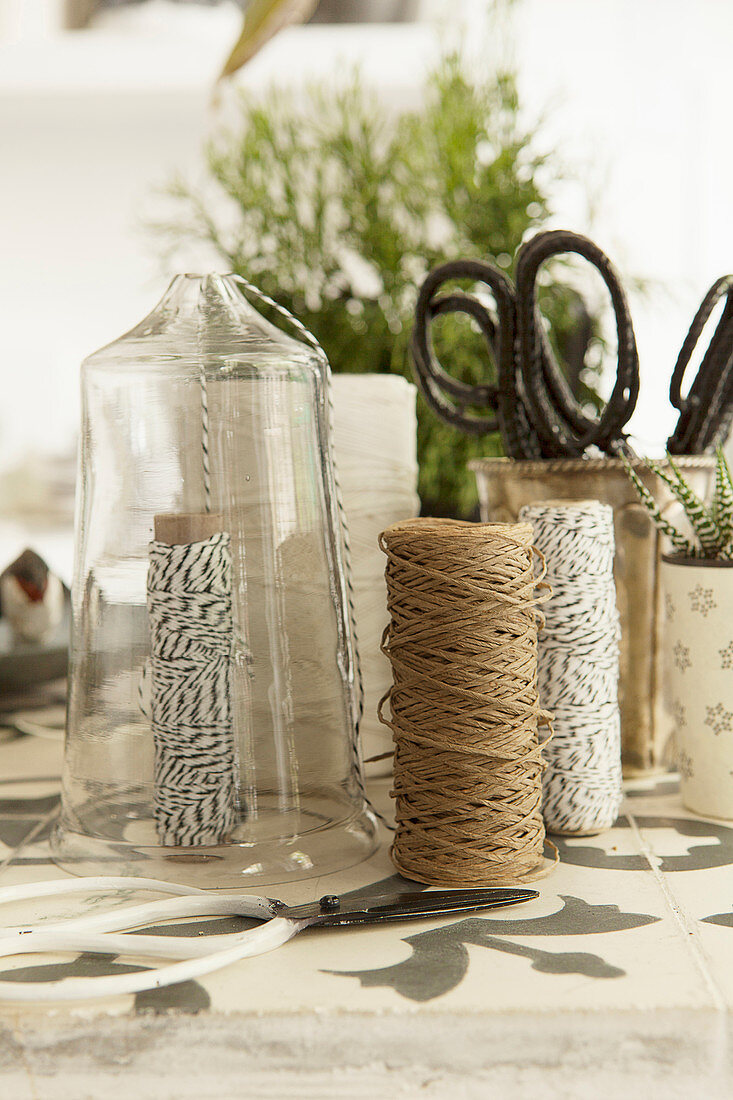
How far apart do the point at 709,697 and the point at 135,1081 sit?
292mm

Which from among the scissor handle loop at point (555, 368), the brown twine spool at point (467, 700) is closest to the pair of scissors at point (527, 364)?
the scissor handle loop at point (555, 368)

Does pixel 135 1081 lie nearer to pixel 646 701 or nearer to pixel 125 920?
pixel 125 920

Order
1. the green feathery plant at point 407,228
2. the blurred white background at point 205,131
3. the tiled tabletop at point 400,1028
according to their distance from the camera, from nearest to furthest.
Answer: the tiled tabletop at point 400,1028
the green feathery plant at point 407,228
the blurred white background at point 205,131

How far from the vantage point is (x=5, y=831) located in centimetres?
48

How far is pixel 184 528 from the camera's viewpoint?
1.33 feet

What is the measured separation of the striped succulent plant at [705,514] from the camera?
0.45 meters

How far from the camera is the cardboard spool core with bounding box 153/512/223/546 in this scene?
1.33 feet

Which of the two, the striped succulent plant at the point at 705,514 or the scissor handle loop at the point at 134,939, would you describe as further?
the striped succulent plant at the point at 705,514

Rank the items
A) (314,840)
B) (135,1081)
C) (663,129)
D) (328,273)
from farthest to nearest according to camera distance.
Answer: (663,129), (328,273), (314,840), (135,1081)

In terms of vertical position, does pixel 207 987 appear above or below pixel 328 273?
below

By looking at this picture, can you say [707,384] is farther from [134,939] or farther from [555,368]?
[134,939]

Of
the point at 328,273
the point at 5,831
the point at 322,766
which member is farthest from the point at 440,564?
the point at 328,273

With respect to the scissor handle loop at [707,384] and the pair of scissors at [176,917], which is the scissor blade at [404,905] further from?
the scissor handle loop at [707,384]

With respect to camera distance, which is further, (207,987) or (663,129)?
(663,129)
